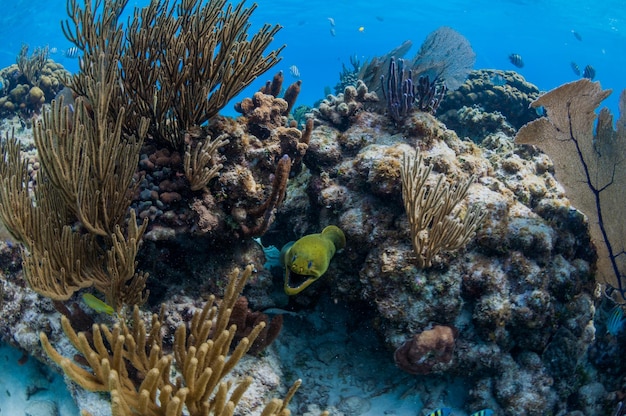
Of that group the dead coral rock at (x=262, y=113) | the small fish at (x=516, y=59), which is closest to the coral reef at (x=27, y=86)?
the dead coral rock at (x=262, y=113)

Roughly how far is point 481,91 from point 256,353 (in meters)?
8.75

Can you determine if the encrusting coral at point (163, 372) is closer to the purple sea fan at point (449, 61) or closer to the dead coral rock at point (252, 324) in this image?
the dead coral rock at point (252, 324)

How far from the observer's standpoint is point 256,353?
11.8 feet

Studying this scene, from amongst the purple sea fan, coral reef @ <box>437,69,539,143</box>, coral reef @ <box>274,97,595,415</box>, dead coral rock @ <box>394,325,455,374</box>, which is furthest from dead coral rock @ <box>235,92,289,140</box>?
coral reef @ <box>437,69,539,143</box>

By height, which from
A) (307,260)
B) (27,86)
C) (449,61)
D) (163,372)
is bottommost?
(163,372)

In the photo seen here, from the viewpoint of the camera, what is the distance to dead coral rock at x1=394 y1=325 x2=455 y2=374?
344 cm

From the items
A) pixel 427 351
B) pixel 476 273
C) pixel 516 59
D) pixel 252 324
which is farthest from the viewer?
pixel 516 59

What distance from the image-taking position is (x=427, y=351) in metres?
3.45

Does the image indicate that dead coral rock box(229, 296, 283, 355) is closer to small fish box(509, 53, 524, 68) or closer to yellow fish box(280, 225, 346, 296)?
yellow fish box(280, 225, 346, 296)

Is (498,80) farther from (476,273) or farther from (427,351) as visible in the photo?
(427,351)

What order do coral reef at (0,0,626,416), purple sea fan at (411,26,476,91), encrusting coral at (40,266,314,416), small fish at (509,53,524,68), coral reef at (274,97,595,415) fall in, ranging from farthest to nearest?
1. small fish at (509,53,524,68)
2. purple sea fan at (411,26,476,91)
3. coral reef at (274,97,595,415)
4. coral reef at (0,0,626,416)
5. encrusting coral at (40,266,314,416)

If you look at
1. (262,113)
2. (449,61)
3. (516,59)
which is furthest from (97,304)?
(516,59)

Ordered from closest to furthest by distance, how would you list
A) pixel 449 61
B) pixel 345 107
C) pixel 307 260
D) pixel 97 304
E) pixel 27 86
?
pixel 97 304
pixel 307 260
pixel 345 107
pixel 449 61
pixel 27 86

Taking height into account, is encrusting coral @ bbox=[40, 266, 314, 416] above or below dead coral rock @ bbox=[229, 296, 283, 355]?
→ below
